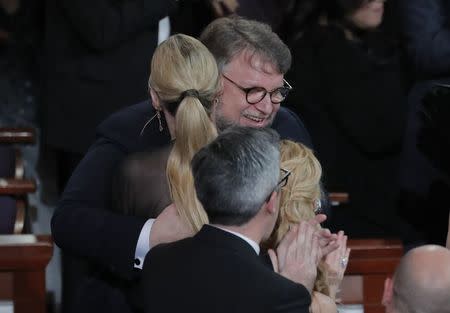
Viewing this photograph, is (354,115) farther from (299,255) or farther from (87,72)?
(299,255)

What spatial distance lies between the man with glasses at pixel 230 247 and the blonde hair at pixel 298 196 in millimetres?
158

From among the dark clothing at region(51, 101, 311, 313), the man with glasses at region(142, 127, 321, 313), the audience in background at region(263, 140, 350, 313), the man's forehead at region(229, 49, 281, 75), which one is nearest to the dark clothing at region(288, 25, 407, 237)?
the man's forehead at region(229, 49, 281, 75)

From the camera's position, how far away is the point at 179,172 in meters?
2.65

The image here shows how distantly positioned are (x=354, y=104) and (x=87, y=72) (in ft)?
3.62

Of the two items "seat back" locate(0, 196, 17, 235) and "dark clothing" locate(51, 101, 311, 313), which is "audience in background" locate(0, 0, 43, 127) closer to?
"seat back" locate(0, 196, 17, 235)

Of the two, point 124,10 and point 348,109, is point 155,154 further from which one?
point 348,109

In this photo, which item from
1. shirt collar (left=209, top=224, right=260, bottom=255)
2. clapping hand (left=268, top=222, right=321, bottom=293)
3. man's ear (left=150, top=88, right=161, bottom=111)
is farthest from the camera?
man's ear (left=150, top=88, right=161, bottom=111)

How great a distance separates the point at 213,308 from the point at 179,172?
18.1 inches

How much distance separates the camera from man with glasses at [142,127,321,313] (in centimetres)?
230

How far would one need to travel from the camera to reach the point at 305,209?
265 centimetres

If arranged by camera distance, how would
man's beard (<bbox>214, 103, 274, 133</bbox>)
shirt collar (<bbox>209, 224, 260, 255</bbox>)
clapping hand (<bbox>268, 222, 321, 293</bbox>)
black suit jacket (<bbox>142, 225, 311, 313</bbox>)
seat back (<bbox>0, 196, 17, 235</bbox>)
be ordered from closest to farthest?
1. black suit jacket (<bbox>142, 225, 311, 313</bbox>)
2. shirt collar (<bbox>209, 224, 260, 255</bbox>)
3. clapping hand (<bbox>268, 222, 321, 293</bbox>)
4. man's beard (<bbox>214, 103, 274, 133</bbox>)
5. seat back (<bbox>0, 196, 17, 235</bbox>)

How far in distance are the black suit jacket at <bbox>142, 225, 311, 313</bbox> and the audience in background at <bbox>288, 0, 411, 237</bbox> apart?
2109 mm

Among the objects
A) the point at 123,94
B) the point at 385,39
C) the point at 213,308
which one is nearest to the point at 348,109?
the point at 385,39

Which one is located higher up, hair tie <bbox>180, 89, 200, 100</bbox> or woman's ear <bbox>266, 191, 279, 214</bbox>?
hair tie <bbox>180, 89, 200, 100</bbox>
